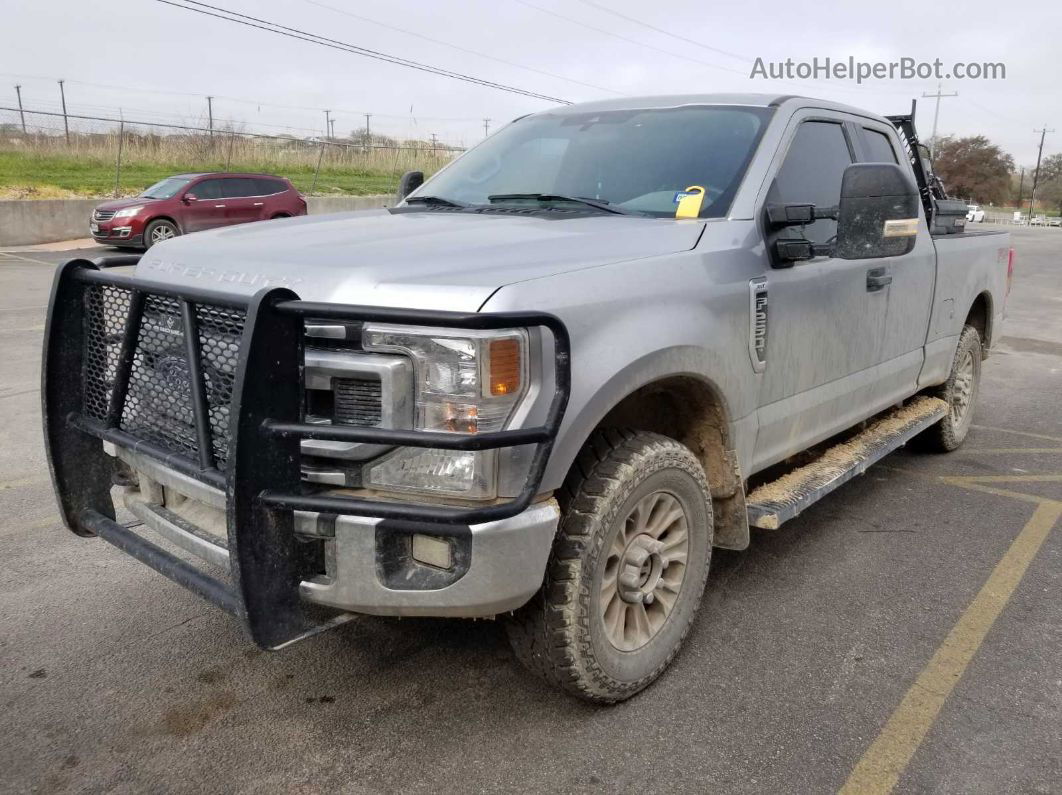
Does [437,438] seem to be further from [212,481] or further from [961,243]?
[961,243]

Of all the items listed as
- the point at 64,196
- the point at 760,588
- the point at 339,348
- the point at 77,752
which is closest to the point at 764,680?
the point at 760,588

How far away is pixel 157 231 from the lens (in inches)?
735

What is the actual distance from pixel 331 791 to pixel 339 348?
3.93 ft

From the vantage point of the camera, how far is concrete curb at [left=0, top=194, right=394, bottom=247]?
819 inches

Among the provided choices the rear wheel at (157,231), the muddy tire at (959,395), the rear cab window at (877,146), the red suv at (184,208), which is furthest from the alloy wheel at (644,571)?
the rear wheel at (157,231)

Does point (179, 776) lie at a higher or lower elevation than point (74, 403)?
lower

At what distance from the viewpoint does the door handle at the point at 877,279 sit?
13.5ft

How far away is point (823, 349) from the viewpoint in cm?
379

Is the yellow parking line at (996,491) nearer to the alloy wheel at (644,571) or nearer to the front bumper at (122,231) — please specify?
the alloy wheel at (644,571)

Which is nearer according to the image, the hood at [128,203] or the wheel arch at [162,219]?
the wheel arch at [162,219]

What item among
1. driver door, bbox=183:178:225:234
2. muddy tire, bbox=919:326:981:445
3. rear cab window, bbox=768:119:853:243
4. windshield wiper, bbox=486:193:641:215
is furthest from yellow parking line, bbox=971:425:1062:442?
driver door, bbox=183:178:225:234

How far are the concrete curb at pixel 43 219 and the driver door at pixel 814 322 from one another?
18.8m

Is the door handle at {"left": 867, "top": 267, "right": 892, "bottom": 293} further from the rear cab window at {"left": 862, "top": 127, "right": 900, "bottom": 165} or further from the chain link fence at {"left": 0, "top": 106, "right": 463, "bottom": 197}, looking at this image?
the chain link fence at {"left": 0, "top": 106, "right": 463, "bottom": 197}

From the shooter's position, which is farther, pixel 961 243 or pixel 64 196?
pixel 64 196
